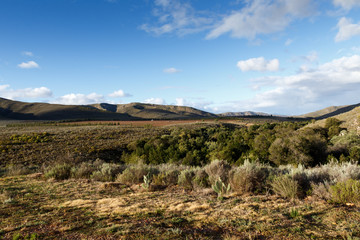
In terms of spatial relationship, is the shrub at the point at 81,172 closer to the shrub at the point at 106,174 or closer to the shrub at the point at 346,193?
the shrub at the point at 106,174

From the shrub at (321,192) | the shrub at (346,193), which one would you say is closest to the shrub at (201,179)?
the shrub at (321,192)

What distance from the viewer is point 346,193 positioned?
16.8 feet

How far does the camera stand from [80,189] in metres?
8.51

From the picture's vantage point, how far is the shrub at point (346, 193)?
5004 mm

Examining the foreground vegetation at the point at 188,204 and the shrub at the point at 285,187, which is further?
the shrub at the point at 285,187

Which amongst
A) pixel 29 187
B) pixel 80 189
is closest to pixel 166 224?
pixel 80 189

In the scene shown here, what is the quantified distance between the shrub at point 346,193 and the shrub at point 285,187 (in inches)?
36.4

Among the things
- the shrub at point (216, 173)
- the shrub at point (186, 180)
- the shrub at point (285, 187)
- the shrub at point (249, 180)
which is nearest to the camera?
the shrub at point (285, 187)

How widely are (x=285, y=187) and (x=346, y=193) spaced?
56.9 inches

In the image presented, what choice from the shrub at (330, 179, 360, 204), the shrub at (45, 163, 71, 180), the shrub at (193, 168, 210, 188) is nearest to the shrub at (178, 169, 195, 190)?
the shrub at (193, 168, 210, 188)

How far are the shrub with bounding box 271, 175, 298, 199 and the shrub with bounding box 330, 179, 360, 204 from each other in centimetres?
92

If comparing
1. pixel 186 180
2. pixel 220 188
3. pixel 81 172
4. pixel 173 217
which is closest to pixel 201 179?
pixel 186 180

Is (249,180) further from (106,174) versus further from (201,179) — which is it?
(106,174)

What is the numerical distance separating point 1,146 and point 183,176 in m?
30.5
